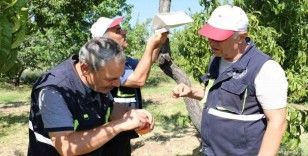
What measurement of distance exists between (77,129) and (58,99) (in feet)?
0.73

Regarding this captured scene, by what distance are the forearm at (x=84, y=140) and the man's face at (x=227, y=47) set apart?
929 millimetres

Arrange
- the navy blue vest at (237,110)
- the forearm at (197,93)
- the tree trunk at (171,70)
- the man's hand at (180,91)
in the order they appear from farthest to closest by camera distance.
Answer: the tree trunk at (171,70), the forearm at (197,93), the man's hand at (180,91), the navy blue vest at (237,110)

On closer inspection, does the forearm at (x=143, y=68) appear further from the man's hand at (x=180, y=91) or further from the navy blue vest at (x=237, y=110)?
the navy blue vest at (x=237, y=110)

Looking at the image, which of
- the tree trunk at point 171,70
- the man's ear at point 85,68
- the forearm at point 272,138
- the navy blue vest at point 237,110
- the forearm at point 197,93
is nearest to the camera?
the man's ear at point 85,68

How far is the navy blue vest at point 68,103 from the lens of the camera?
2500 millimetres

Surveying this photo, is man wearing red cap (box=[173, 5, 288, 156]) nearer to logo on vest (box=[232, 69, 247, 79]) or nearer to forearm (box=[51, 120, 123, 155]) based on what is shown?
logo on vest (box=[232, 69, 247, 79])

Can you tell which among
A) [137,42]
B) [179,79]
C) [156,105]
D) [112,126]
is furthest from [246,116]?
[137,42]

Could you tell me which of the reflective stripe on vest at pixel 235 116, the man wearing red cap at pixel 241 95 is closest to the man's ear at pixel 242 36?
the man wearing red cap at pixel 241 95

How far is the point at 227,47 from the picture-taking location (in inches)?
118

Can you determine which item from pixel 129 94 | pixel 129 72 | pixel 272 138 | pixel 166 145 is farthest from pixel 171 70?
pixel 166 145

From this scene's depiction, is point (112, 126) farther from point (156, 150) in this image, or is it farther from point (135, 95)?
point (156, 150)

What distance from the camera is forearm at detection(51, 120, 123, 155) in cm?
236

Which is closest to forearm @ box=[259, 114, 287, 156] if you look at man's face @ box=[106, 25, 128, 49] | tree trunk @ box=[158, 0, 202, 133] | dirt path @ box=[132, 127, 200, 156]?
man's face @ box=[106, 25, 128, 49]

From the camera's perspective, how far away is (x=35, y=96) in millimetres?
2529
